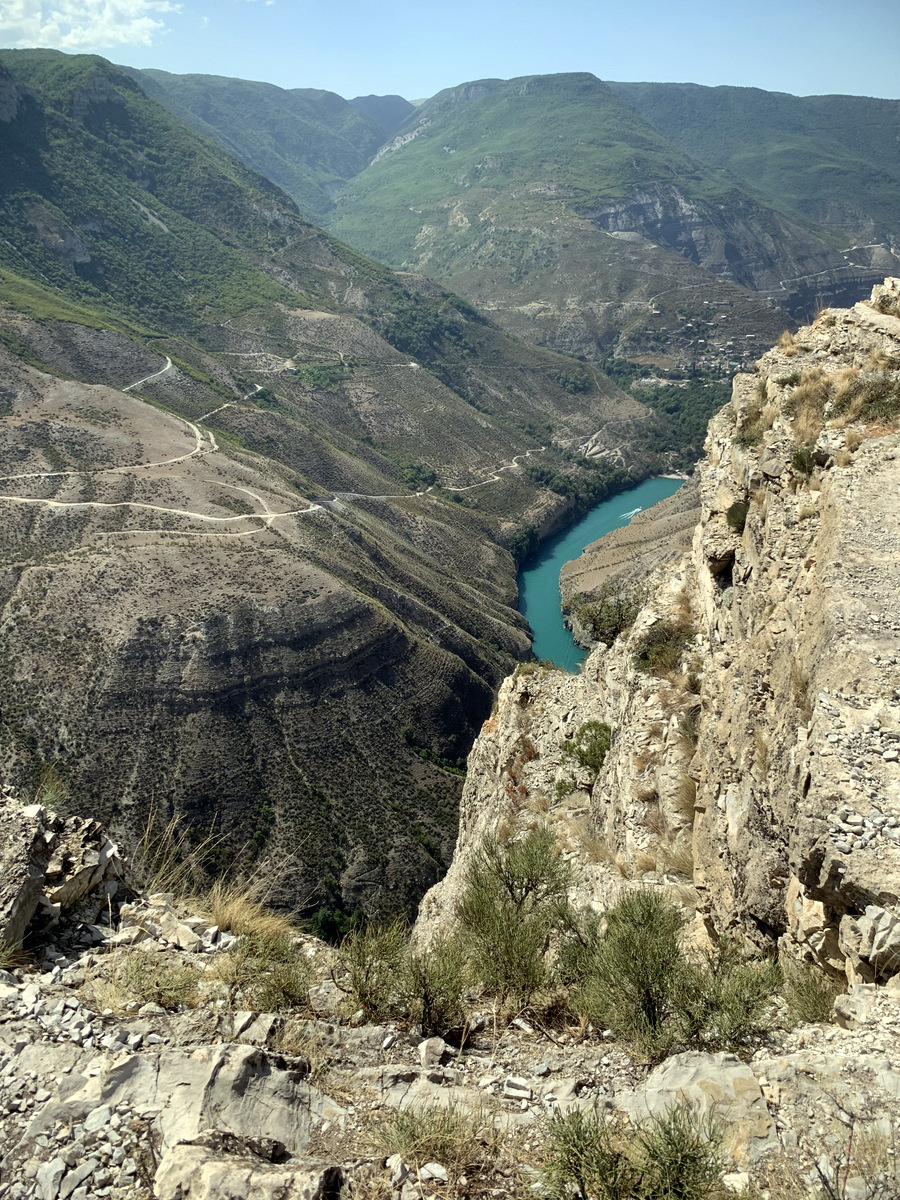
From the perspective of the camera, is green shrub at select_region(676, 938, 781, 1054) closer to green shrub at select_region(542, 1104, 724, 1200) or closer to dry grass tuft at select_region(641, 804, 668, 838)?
green shrub at select_region(542, 1104, 724, 1200)

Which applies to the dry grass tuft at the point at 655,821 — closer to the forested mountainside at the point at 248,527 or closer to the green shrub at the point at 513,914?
the green shrub at the point at 513,914

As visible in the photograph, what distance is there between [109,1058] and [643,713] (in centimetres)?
1082

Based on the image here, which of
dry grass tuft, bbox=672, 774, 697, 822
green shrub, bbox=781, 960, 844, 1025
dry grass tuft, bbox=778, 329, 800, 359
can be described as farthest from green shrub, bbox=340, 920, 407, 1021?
dry grass tuft, bbox=778, 329, 800, 359

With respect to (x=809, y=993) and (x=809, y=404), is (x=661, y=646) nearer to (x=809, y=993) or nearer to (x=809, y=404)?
(x=809, y=404)

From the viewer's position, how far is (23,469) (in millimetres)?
56469

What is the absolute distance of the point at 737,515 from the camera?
14297 mm

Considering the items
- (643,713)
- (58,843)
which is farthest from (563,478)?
(58,843)

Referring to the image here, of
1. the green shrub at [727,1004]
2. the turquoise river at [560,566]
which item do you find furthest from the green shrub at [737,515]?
the turquoise river at [560,566]

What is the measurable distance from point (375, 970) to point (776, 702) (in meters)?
5.72

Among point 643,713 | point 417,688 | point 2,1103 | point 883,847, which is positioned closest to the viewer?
point 2,1103

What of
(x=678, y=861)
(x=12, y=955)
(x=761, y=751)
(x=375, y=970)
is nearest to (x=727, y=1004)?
(x=761, y=751)

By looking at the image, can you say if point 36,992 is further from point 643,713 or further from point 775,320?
point 775,320

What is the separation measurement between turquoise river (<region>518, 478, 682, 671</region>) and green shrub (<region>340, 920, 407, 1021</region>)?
192 feet

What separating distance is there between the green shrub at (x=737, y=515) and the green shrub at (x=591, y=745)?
18.3ft
